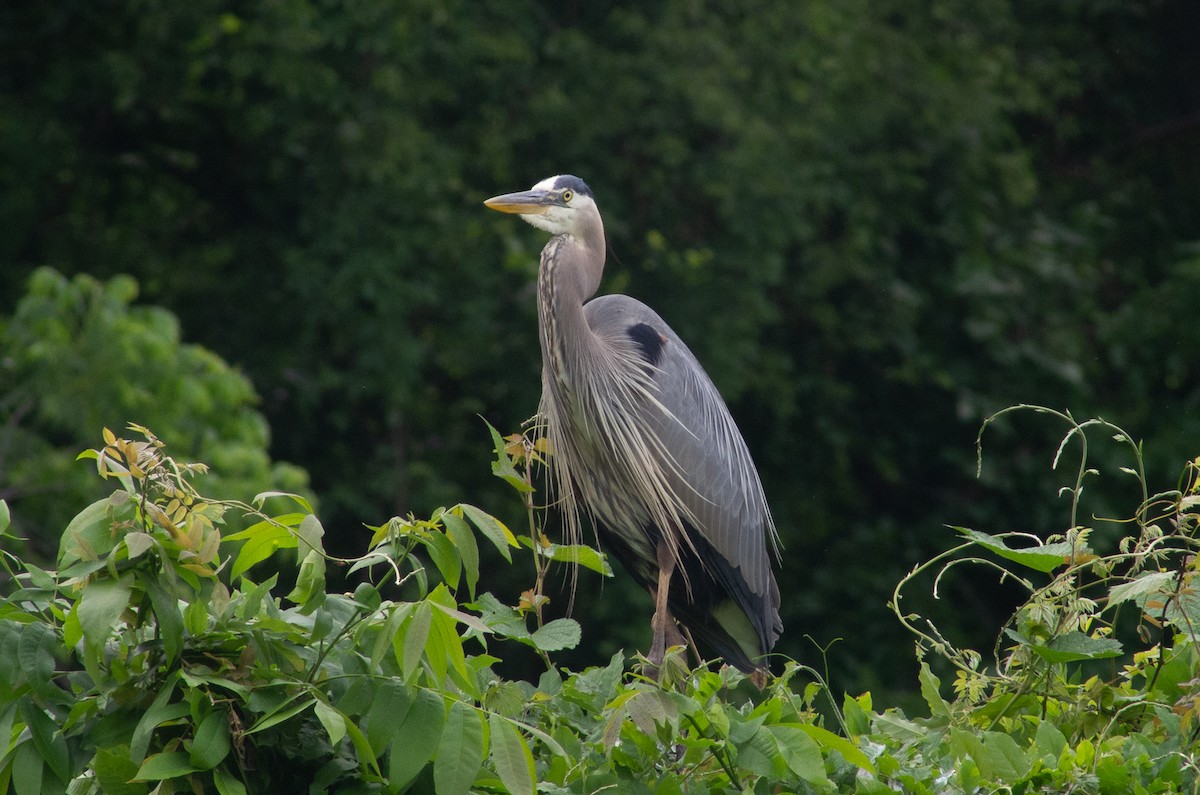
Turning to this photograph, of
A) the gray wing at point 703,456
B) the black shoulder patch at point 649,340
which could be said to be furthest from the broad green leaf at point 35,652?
the black shoulder patch at point 649,340

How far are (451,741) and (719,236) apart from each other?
280 inches

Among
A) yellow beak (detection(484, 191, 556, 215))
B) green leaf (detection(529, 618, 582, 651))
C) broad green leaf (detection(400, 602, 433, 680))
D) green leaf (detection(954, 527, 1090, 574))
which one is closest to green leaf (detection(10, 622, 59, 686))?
broad green leaf (detection(400, 602, 433, 680))

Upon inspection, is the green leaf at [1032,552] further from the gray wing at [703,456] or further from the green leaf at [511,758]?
the gray wing at [703,456]

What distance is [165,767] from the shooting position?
1888mm

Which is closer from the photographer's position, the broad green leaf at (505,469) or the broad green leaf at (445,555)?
the broad green leaf at (445,555)

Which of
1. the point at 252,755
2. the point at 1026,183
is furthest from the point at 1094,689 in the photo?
the point at 1026,183

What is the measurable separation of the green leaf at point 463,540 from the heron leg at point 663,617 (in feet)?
5.33

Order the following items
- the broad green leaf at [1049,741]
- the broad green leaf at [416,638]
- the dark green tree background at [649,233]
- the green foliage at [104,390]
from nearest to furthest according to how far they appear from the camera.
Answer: the broad green leaf at [416,638]
the broad green leaf at [1049,741]
the green foliage at [104,390]
the dark green tree background at [649,233]

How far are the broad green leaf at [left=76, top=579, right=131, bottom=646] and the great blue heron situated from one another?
214 centimetres

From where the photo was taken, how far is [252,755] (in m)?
2.04

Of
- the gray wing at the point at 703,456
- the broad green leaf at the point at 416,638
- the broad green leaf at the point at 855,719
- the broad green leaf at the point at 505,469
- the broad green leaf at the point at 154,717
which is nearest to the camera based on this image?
the broad green leaf at the point at 416,638

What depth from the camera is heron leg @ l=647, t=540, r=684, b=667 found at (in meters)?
3.70

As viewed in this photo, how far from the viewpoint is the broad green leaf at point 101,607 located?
1820mm

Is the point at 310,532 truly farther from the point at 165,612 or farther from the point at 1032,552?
the point at 1032,552
